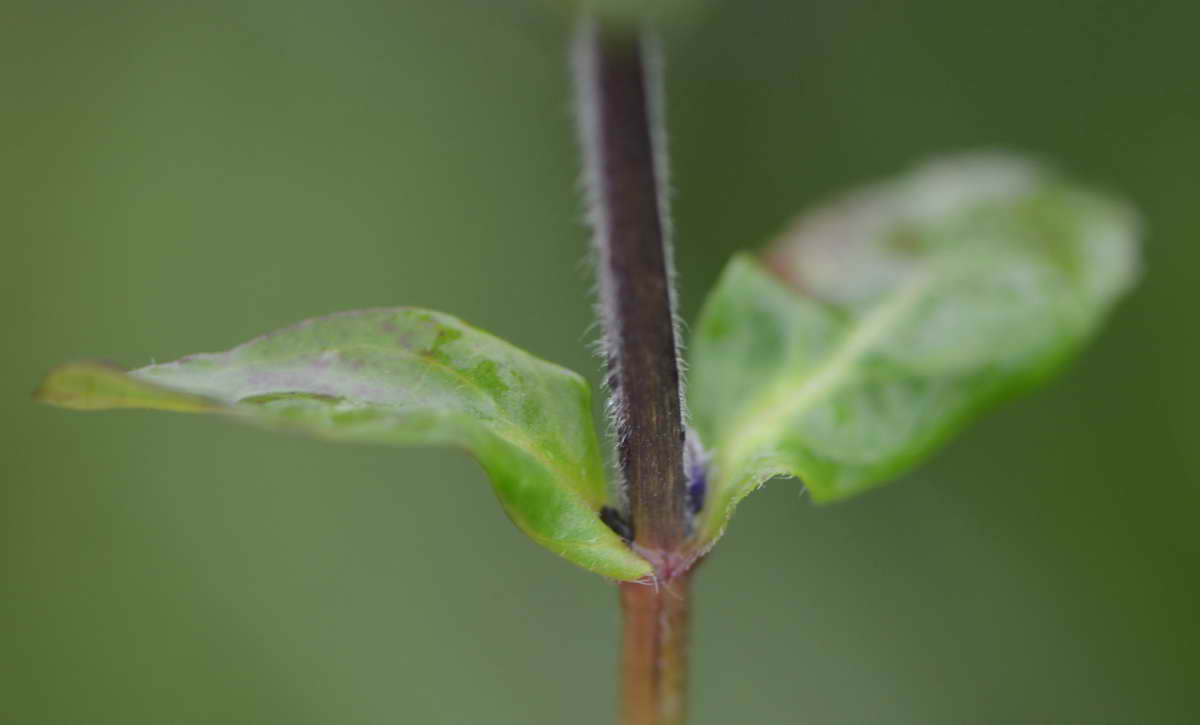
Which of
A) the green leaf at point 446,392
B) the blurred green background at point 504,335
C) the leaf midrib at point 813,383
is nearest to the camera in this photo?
the green leaf at point 446,392

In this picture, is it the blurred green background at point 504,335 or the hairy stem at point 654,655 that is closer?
the hairy stem at point 654,655

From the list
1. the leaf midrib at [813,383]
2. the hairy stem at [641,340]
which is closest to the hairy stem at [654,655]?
the hairy stem at [641,340]

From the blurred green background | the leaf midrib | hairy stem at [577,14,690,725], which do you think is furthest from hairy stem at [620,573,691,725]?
the blurred green background

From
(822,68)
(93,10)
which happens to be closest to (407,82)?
A: (93,10)

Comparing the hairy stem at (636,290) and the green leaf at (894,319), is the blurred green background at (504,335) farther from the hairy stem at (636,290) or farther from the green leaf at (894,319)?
the hairy stem at (636,290)

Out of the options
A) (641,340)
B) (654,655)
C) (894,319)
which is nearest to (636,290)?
(641,340)

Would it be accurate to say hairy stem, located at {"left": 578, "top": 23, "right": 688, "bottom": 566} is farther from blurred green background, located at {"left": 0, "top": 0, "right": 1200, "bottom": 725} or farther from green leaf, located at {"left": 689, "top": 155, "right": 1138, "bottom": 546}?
blurred green background, located at {"left": 0, "top": 0, "right": 1200, "bottom": 725}
